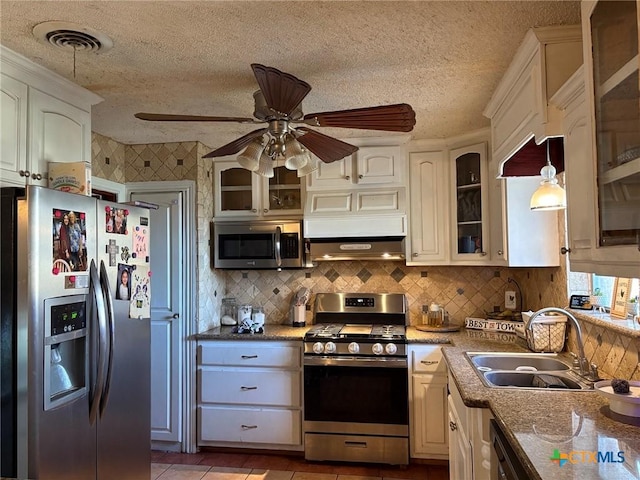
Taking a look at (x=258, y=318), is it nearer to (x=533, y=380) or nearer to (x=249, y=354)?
(x=249, y=354)

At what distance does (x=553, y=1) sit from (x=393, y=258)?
213 centimetres

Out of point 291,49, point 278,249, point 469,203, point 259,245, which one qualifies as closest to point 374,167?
point 469,203

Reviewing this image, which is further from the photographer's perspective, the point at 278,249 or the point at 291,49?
the point at 278,249

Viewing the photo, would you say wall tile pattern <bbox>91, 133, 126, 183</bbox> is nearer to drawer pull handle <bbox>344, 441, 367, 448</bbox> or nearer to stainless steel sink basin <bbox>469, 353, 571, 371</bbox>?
drawer pull handle <bbox>344, 441, 367, 448</bbox>

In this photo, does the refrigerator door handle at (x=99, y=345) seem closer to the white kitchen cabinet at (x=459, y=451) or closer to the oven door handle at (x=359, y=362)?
the oven door handle at (x=359, y=362)

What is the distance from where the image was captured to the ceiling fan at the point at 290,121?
1.75 m

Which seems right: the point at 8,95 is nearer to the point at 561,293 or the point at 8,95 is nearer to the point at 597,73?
the point at 597,73

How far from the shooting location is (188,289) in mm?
3465

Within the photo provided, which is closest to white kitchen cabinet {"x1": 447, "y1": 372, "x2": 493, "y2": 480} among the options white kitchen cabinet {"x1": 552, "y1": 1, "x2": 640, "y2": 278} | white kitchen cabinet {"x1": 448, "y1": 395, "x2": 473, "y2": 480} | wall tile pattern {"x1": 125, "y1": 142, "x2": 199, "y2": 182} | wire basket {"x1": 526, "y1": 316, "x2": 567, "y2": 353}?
white kitchen cabinet {"x1": 448, "y1": 395, "x2": 473, "y2": 480}

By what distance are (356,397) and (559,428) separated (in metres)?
1.84

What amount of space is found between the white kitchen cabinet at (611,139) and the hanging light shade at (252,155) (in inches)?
51.4

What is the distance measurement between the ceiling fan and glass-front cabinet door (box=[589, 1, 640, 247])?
0.71 metres

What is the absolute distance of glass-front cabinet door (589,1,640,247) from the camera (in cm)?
110

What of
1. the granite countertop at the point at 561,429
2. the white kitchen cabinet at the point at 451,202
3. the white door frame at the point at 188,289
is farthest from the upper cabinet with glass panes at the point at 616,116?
the white door frame at the point at 188,289
